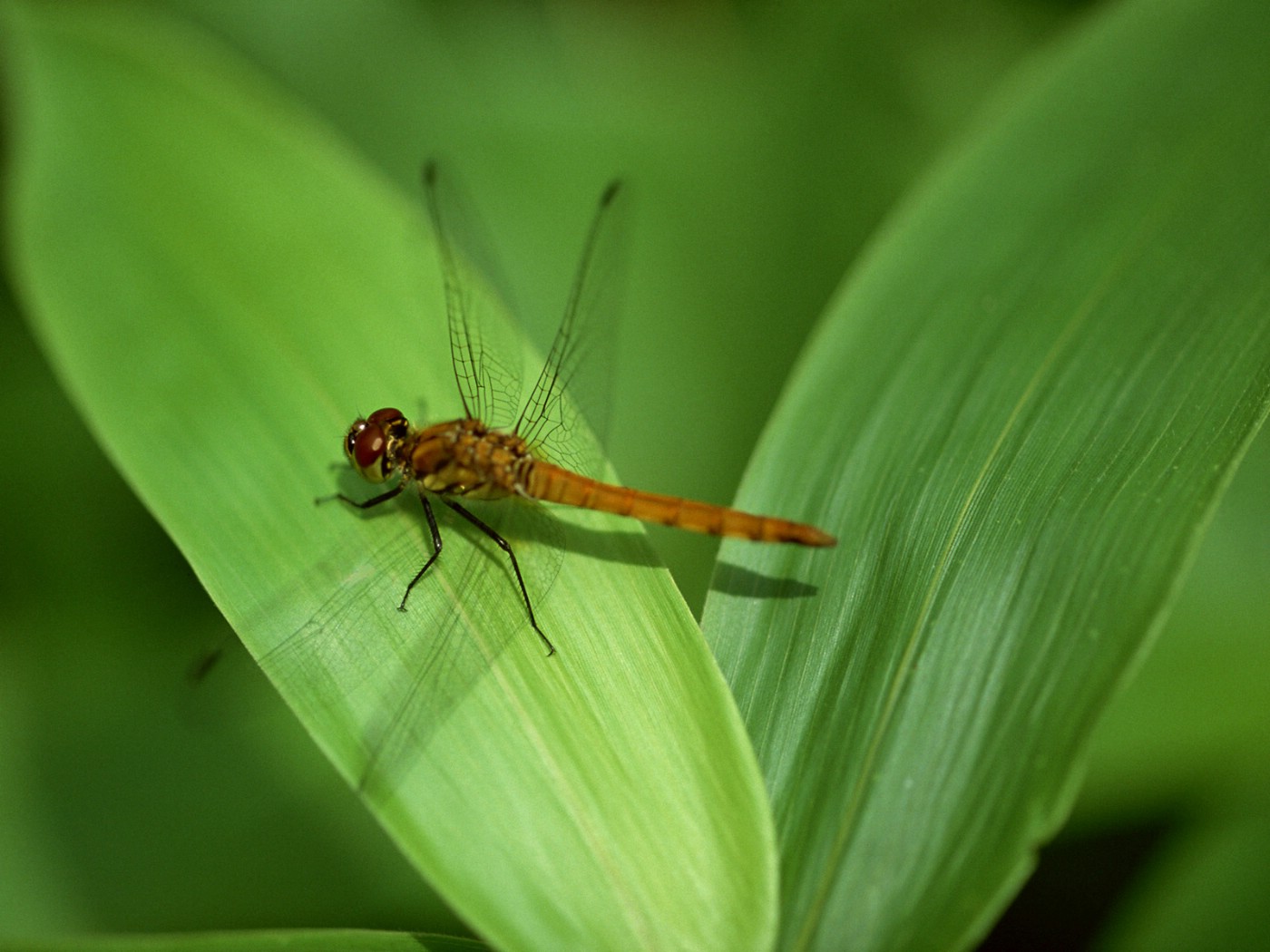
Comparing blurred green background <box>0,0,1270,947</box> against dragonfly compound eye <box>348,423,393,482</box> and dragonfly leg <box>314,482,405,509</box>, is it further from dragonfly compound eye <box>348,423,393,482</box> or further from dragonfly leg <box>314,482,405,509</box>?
dragonfly leg <box>314,482,405,509</box>

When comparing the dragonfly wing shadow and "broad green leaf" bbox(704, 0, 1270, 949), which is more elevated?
"broad green leaf" bbox(704, 0, 1270, 949)

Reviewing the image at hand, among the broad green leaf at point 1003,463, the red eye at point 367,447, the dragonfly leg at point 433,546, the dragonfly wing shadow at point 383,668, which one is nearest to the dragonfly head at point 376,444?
the red eye at point 367,447

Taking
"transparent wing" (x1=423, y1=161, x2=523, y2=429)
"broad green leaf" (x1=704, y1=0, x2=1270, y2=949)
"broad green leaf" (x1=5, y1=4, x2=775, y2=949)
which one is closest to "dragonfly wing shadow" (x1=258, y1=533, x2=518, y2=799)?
"broad green leaf" (x1=5, y1=4, x2=775, y2=949)

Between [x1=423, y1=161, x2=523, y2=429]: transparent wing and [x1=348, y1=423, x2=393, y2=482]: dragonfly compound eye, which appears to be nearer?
[x1=348, y1=423, x2=393, y2=482]: dragonfly compound eye

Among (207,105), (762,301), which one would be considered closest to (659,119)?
(762,301)

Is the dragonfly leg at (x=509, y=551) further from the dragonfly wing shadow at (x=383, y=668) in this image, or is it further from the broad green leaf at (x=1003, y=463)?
the broad green leaf at (x=1003, y=463)

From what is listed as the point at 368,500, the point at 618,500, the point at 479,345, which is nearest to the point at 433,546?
the point at 368,500

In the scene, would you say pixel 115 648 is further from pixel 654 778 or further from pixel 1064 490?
pixel 1064 490

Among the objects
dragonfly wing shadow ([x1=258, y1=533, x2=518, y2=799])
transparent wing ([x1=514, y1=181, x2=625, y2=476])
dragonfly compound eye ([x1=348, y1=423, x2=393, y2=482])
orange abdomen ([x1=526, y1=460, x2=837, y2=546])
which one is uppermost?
transparent wing ([x1=514, y1=181, x2=625, y2=476])
